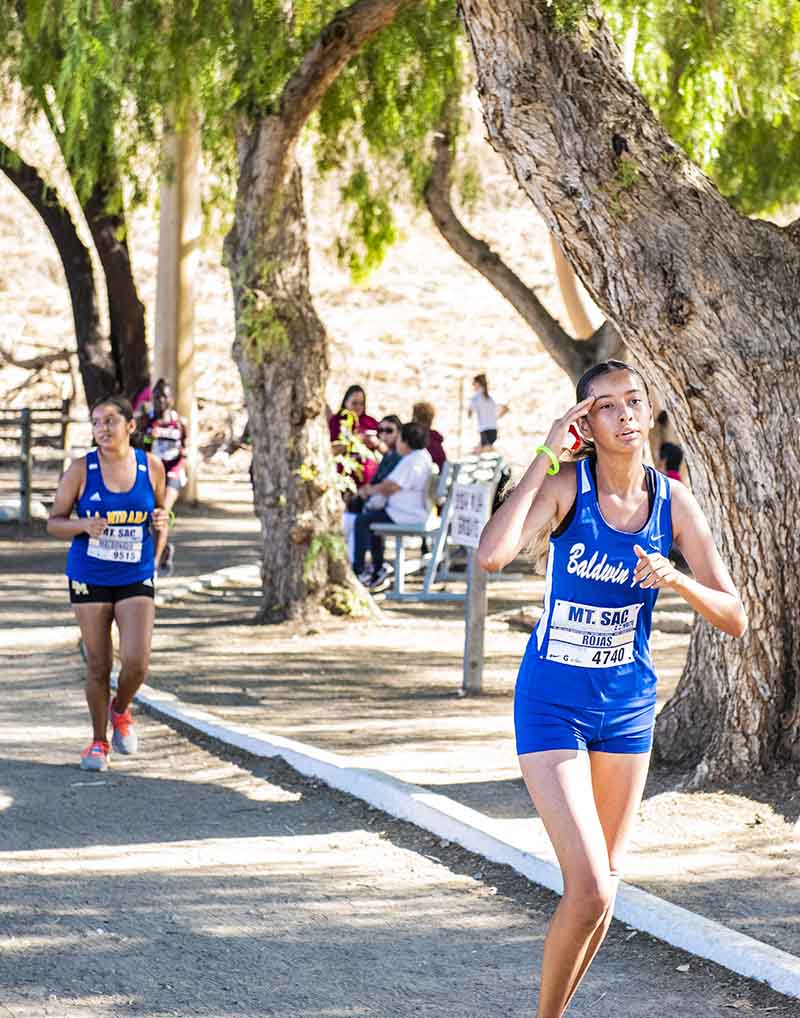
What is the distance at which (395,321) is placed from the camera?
161 ft

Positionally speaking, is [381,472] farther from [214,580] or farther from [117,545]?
[117,545]

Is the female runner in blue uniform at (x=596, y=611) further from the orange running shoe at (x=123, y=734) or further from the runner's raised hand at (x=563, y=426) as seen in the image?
the orange running shoe at (x=123, y=734)

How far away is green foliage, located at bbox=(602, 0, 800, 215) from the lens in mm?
11859

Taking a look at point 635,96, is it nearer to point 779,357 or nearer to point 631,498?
point 779,357

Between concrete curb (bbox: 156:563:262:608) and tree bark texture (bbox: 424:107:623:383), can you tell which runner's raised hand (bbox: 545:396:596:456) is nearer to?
tree bark texture (bbox: 424:107:623:383)

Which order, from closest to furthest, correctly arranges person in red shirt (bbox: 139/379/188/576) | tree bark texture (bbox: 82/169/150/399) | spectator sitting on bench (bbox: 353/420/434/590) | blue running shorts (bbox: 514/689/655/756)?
1. blue running shorts (bbox: 514/689/655/756)
2. spectator sitting on bench (bbox: 353/420/434/590)
3. person in red shirt (bbox: 139/379/188/576)
4. tree bark texture (bbox: 82/169/150/399)

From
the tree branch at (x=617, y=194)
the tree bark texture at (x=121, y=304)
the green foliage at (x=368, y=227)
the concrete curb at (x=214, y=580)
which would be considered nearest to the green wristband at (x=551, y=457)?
the tree branch at (x=617, y=194)

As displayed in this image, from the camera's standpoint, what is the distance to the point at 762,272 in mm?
7312

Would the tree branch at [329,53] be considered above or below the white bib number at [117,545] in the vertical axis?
above

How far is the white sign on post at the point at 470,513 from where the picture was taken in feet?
35.1

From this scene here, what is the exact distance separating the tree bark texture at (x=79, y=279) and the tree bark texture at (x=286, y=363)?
9.79 metres

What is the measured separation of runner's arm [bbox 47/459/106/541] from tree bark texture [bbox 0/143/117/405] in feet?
46.4

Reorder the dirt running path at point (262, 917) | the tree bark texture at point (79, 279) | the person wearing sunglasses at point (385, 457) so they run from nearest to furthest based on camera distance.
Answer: the dirt running path at point (262, 917) < the person wearing sunglasses at point (385, 457) < the tree bark texture at point (79, 279)

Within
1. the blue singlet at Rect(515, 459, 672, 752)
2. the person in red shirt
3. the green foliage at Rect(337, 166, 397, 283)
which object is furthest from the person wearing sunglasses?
the blue singlet at Rect(515, 459, 672, 752)
